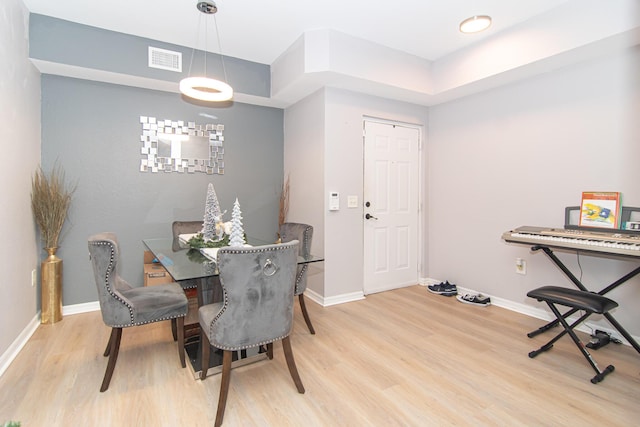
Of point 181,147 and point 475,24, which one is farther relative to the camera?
point 181,147

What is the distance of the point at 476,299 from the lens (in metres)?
3.43

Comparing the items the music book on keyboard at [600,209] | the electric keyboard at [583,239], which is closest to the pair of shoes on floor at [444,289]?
the electric keyboard at [583,239]

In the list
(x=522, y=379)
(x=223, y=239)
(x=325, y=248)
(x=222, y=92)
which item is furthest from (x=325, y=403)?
(x=222, y=92)

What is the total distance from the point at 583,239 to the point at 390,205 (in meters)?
1.91

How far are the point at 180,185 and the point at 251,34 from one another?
5.92ft

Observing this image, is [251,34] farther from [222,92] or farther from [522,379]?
[522,379]

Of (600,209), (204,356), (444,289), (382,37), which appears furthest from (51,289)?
(600,209)

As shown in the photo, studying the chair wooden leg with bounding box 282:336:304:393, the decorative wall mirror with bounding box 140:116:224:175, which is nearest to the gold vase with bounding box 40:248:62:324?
the decorative wall mirror with bounding box 140:116:224:175

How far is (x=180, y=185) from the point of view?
142 inches

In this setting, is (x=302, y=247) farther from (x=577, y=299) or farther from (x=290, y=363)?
(x=577, y=299)

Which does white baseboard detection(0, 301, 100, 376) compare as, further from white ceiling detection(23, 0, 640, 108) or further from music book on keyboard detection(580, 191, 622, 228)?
music book on keyboard detection(580, 191, 622, 228)

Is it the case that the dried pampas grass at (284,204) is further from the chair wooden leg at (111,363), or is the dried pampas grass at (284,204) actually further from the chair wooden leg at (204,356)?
the chair wooden leg at (111,363)

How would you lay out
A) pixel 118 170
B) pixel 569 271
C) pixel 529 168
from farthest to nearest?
pixel 118 170, pixel 529 168, pixel 569 271

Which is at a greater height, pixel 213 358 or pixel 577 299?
pixel 577 299
